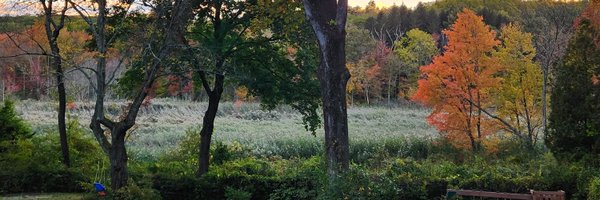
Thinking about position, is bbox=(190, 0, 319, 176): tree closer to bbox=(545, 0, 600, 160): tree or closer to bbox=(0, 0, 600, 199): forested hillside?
bbox=(0, 0, 600, 199): forested hillside

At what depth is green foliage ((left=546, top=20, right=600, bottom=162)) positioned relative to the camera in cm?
1418

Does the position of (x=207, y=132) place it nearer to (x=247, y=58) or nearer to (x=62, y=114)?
(x=247, y=58)

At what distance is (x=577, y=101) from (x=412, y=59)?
164 ft

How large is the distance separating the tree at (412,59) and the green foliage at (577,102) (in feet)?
150

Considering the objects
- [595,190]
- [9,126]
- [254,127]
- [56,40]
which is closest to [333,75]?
[595,190]

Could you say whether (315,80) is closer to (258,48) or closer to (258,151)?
(258,48)

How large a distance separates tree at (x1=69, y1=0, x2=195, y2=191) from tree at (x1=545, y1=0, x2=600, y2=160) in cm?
938

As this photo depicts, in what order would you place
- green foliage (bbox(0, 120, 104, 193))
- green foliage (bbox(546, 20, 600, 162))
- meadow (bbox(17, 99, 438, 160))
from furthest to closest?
meadow (bbox(17, 99, 438, 160))
green foliage (bbox(0, 120, 104, 193))
green foliage (bbox(546, 20, 600, 162))

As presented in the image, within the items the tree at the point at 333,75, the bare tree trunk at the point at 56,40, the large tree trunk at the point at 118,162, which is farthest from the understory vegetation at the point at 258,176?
the bare tree trunk at the point at 56,40

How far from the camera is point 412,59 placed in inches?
2518

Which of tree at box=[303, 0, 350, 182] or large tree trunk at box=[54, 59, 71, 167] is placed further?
large tree trunk at box=[54, 59, 71, 167]

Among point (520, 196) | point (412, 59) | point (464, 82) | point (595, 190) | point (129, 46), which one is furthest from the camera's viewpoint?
point (412, 59)

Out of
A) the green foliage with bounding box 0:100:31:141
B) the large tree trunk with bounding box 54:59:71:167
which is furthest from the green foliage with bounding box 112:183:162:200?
the green foliage with bounding box 0:100:31:141

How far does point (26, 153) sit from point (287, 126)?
2957 centimetres
